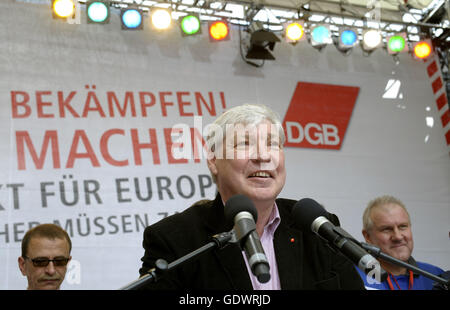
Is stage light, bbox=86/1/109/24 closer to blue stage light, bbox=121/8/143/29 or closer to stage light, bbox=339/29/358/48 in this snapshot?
blue stage light, bbox=121/8/143/29

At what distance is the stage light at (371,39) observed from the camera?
22.6 ft

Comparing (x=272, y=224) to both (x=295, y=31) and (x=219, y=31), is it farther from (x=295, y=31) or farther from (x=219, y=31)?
(x=295, y=31)

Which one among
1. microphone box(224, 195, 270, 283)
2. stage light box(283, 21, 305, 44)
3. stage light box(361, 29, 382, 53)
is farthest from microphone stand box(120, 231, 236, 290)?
stage light box(361, 29, 382, 53)

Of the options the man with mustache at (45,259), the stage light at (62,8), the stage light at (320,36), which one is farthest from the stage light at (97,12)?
the man with mustache at (45,259)

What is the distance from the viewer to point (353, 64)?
23.5 ft

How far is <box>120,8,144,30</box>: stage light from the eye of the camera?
614 cm

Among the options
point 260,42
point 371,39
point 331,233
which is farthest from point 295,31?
point 331,233

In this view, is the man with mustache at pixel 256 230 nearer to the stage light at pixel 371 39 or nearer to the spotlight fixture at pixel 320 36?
the spotlight fixture at pixel 320 36

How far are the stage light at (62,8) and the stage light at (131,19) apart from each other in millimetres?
556

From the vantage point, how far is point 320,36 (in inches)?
264

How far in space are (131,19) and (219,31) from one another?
1.02m

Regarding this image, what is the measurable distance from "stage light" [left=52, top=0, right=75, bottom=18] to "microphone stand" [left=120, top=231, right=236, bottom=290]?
4781 millimetres
